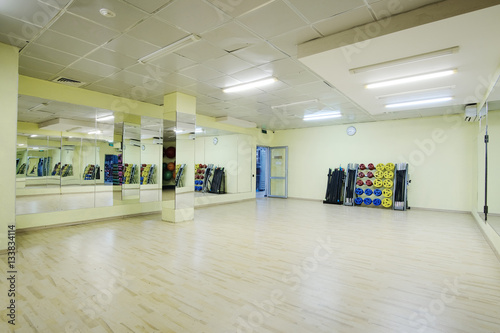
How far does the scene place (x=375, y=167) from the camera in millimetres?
8625

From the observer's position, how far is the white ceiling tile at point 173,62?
3973 millimetres

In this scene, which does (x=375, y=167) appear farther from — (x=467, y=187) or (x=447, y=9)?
(x=447, y=9)

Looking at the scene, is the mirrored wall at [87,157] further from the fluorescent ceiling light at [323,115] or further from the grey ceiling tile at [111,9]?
the fluorescent ceiling light at [323,115]

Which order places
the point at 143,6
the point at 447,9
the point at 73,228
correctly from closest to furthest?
the point at 447,9 → the point at 143,6 → the point at 73,228

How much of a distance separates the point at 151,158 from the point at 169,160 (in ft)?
6.08

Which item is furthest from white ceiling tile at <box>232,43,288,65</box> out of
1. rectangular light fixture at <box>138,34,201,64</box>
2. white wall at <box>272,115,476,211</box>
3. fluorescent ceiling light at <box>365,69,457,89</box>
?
white wall at <box>272,115,476,211</box>

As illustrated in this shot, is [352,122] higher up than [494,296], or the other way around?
[352,122]

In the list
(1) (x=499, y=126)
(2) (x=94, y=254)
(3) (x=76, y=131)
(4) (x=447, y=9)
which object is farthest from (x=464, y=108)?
(3) (x=76, y=131)

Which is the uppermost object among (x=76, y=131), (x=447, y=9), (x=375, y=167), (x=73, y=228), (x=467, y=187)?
(x=447, y=9)

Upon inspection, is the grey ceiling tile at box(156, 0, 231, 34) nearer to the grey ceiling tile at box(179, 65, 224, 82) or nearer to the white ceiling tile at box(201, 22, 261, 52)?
the white ceiling tile at box(201, 22, 261, 52)

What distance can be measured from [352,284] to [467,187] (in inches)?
267

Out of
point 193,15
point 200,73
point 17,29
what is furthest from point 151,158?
point 193,15

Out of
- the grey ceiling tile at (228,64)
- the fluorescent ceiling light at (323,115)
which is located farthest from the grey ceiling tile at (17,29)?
the fluorescent ceiling light at (323,115)

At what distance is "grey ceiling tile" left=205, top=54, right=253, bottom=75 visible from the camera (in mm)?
4035
